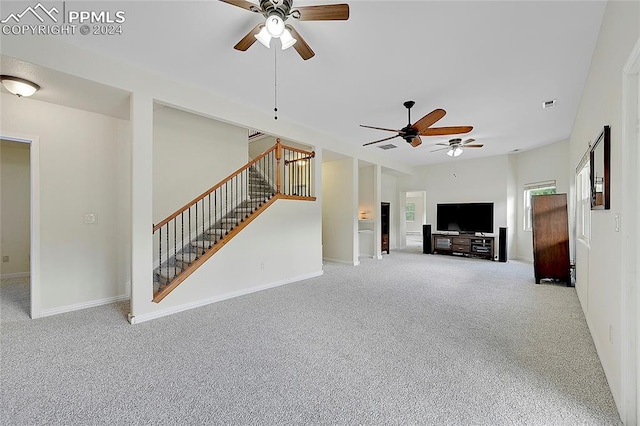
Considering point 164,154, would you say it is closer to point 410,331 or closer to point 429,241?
point 410,331

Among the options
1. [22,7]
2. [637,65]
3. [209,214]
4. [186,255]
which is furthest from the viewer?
[209,214]

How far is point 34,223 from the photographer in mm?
3271

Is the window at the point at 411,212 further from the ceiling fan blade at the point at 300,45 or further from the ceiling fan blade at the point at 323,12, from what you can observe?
the ceiling fan blade at the point at 323,12

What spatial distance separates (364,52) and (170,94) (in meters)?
2.35

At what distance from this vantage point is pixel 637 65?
1542 mm

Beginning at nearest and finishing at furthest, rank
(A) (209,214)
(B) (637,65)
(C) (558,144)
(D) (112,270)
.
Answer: (B) (637,65)
(D) (112,270)
(A) (209,214)
(C) (558,144)

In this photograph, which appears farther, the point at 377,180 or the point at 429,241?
the point at 429,241

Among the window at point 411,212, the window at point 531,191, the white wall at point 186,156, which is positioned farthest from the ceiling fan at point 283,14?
the window at point 411,212

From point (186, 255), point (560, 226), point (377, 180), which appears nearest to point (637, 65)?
point (560, 226)

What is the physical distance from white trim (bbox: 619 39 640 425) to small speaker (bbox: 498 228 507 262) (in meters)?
5.90

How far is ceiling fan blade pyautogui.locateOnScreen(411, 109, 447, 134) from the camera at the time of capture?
3.40 m

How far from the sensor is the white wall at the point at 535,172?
621 centimetres

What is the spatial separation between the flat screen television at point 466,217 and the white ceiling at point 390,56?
10.9 ft

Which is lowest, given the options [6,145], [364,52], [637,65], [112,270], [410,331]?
[410,331]
